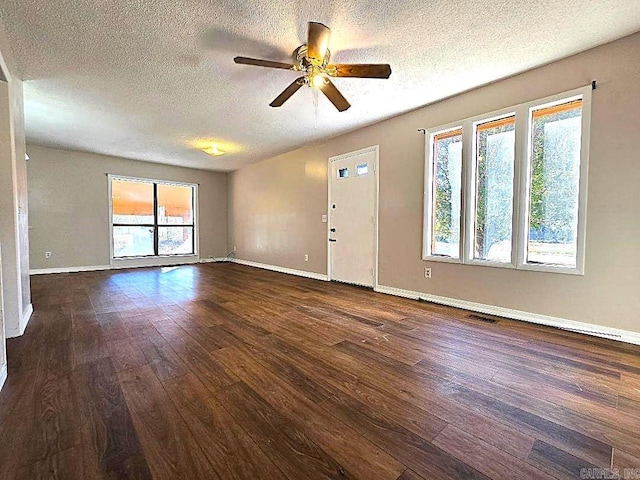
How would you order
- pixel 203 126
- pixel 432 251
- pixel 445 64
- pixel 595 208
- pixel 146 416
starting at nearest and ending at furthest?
pixel 146 416
pixel 595 208
pixel 445 64
pixel 432 251
pixel 203 126

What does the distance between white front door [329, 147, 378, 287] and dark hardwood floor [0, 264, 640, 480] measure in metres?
1.62

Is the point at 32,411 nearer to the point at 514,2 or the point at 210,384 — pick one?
the point at 210,384

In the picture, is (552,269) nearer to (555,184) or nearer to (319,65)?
(555,184)

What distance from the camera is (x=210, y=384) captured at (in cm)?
167

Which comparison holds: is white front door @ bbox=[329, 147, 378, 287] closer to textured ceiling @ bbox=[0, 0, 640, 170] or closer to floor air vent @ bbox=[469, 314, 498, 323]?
textured ceiling @ bbox=[0, 0, 640, 170]

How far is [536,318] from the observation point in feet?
9.01

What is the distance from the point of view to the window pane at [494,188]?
2.95 metres

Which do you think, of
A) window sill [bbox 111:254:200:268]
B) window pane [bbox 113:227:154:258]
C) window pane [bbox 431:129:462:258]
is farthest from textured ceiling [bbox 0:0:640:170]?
window sill [bbox 111:254:200:268]

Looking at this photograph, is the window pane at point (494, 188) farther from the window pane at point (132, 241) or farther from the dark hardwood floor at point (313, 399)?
the window pane at point (132, 241)

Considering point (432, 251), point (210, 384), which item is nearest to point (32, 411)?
point (210, 384)

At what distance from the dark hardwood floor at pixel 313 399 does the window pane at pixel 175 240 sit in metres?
4.23

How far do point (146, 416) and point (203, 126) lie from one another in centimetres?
397

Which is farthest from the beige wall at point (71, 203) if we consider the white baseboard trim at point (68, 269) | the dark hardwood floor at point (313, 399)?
the dark hardwood floor at point (313, 399)

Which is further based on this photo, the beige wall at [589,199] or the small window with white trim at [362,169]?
the small window with white trim at [362,169]
